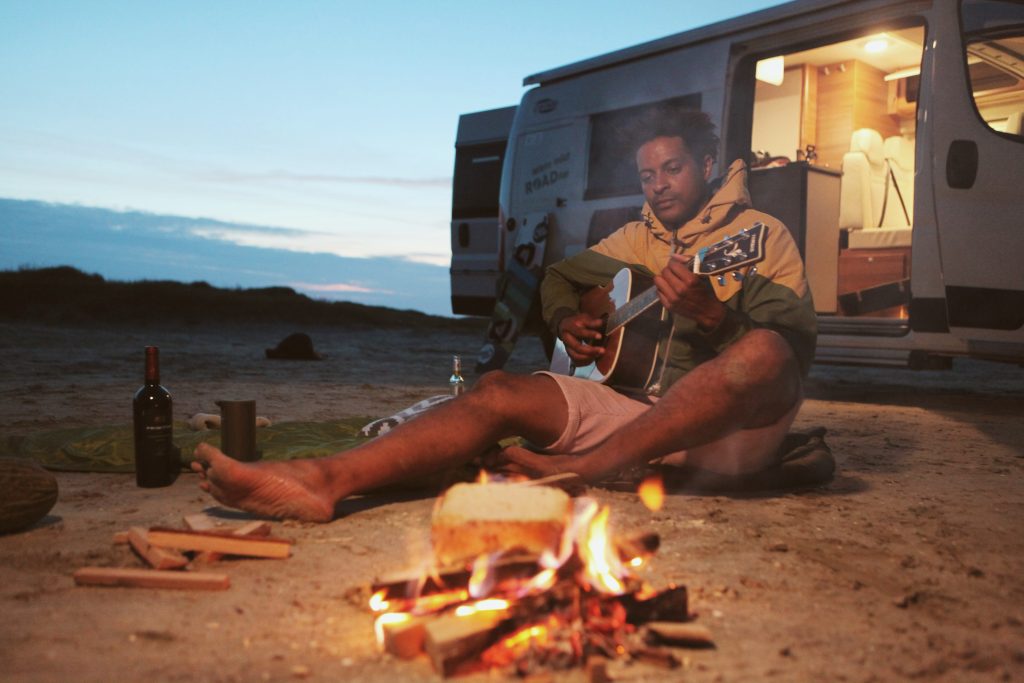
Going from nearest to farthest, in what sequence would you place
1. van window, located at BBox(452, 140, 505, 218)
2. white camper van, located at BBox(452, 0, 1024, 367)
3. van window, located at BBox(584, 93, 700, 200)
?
white camper van, located at BBox(452, 0, 1024, 367)
van window, located at BBox(584, 93, 700, 200)
van window, located at BBox(452, 140, 505, 218)

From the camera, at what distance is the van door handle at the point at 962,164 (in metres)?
5.31

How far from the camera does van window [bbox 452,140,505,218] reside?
29.3 feet

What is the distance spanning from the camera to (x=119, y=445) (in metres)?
3.52

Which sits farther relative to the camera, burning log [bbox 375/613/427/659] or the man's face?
the man's face

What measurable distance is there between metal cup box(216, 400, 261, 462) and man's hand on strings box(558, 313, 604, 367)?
1202mm

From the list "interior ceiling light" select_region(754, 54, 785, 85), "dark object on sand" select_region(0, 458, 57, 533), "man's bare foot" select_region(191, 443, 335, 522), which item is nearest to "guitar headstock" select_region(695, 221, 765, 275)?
"man's bare foot" select_region(191, 443, 335, 522)

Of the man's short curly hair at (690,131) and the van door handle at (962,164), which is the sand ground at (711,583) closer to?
the man's short curly hair at (690,131)

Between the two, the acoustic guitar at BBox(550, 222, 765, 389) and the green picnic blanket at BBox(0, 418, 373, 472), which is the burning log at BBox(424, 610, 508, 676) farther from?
the green picnic blanket at BBox(0, 418, 373, 472)

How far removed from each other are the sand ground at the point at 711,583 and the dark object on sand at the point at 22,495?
58mm

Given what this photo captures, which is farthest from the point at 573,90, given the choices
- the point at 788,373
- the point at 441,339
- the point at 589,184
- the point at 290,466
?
the point at 441,339

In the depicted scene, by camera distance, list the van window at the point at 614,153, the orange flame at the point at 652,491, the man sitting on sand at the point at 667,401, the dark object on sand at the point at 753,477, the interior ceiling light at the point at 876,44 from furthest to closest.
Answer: the interior ceiling light at the point at 876,44 < the van window at the point at 614,153 < the dark object on sand at the point at 753,477 < the orange flame at the point at 652,491 < the man sitting on sand at the point at 667,401

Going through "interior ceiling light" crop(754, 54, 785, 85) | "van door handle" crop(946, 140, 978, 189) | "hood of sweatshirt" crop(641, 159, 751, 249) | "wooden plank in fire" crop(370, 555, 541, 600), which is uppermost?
"interior ceiling light" crop(754, 54, 785, 85)

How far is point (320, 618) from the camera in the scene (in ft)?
5.94

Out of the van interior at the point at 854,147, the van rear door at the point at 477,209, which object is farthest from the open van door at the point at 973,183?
the van rear door at the point at 477,209
